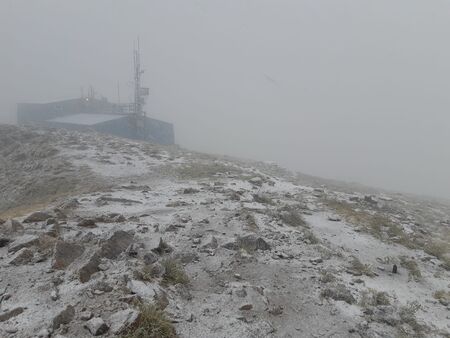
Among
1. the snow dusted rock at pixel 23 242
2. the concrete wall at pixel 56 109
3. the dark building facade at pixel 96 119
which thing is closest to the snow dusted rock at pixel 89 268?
the snow dusted rock at pixel 23 242

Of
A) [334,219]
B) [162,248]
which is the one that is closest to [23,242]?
[162,248]

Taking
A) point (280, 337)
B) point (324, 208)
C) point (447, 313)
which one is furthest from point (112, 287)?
point (324, 208)

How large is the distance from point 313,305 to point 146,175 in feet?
53.4

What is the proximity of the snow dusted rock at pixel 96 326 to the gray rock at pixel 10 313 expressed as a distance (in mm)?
1377

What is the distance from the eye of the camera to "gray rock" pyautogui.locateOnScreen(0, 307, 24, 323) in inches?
285

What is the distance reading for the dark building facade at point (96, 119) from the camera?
5558 centimetres

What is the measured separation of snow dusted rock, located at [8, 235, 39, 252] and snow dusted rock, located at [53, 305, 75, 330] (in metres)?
3.28

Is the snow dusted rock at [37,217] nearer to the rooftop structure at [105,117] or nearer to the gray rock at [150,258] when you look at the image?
the gray rock at [150,258]

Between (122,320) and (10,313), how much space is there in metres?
2.06

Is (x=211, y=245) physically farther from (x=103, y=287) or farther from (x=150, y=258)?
(x=103, y=287)

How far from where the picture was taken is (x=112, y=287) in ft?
27.3

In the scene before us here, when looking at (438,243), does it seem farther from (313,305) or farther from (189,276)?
(189,276)

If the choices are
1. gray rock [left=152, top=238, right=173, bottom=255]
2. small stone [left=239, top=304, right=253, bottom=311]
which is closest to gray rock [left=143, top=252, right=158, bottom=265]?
gray rock [left=152, top=238, right=173, bottom=255]

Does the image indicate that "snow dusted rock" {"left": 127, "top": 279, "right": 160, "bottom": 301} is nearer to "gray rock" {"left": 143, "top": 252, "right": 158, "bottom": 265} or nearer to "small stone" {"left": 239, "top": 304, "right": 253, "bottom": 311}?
"gray rock" {"left": 143, "top": 252, "right": 158, "bottom": 265}
